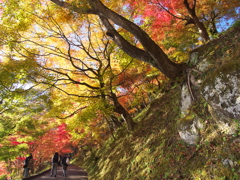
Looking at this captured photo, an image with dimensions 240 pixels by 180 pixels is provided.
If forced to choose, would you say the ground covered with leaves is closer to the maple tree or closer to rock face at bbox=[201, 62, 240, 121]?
rock face at bbox=[201, 62, 240, 121]

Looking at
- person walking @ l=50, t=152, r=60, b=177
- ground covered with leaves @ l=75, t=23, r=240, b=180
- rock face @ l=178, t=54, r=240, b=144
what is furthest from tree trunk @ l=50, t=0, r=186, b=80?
person walking @ l=50, t=152, r=60, b=177

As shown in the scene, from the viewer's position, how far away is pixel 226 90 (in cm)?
350

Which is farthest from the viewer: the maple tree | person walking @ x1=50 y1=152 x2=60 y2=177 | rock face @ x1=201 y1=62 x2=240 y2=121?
person walking @ x1=50 y1=152 x2=60 y2=177

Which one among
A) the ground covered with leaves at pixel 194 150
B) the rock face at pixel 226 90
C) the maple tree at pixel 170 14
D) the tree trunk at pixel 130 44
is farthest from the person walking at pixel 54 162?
the rock face at pixel 226 90

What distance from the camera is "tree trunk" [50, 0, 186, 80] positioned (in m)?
Answer: 5.18

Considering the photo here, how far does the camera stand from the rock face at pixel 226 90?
11.0ft

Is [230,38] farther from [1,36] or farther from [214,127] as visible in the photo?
[1,36]

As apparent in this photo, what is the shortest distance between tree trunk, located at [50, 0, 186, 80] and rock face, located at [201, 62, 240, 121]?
7.03ft

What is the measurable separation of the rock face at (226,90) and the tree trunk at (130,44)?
2144 mm

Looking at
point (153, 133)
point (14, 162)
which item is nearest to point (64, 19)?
point (153, 133)

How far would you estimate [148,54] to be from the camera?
586cm

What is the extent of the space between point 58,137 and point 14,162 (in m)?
8.14

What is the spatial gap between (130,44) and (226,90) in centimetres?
350

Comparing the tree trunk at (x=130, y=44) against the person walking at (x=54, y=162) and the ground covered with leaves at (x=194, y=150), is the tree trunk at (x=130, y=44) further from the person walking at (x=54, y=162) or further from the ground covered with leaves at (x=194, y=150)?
the person walking at (x=54, y=162)
